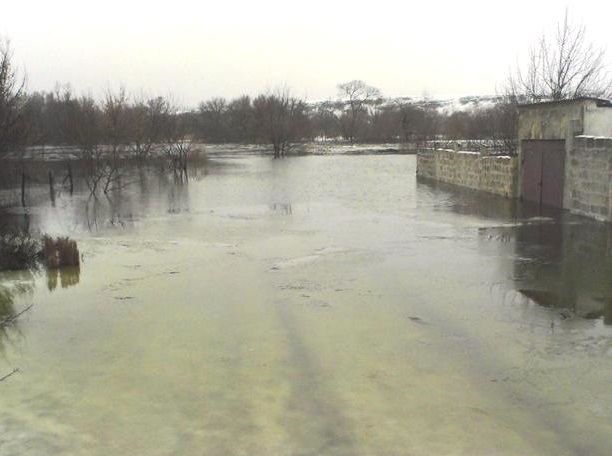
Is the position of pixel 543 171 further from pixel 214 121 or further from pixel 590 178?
pixel 214 121

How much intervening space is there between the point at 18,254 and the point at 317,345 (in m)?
6.59

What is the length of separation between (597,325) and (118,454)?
17.4 feet

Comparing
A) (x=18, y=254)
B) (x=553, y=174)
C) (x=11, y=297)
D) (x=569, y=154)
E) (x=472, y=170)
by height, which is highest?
(x=569, y=154)

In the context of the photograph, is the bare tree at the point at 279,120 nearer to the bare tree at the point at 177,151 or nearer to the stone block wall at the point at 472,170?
the bare tree at the point at 177,151

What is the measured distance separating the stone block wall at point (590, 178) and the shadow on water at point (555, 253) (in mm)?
326

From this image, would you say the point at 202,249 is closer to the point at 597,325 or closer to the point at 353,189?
the point at 597,325

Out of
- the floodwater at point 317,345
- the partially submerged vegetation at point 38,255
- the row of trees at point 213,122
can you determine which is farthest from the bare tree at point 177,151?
the floodwater at point 317,345

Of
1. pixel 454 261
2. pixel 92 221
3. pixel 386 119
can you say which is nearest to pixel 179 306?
pixel 454 261

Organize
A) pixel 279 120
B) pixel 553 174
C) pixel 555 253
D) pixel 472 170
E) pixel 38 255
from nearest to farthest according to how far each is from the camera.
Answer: pixel 38 255 < pixel 555 253 < pixel 553 174 < pixel 472 170 < pixel 279 120

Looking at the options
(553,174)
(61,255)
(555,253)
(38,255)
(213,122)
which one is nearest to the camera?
(61,255)

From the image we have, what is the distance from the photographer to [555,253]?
1100cm

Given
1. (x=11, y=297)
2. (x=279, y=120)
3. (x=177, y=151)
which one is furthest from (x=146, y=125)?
(x=11, y=297)

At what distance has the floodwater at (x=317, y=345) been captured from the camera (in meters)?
4.45

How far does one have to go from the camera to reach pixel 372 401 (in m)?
4.96
